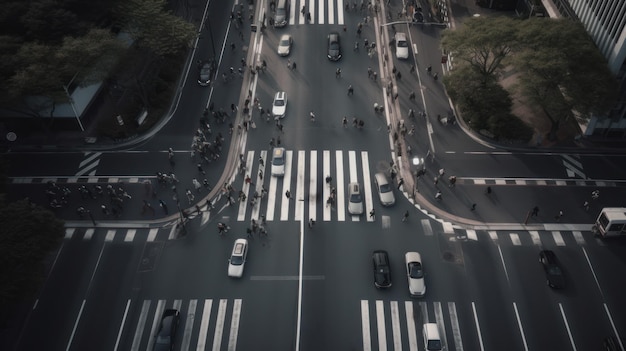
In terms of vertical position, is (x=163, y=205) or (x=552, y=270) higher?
(x=163, y=205)

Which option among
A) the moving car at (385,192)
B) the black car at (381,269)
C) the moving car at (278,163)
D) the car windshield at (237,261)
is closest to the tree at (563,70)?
the moving car at (385,192)

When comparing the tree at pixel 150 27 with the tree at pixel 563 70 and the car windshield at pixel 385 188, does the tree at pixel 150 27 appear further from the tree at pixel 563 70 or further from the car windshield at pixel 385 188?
the tree at pixel 563 70

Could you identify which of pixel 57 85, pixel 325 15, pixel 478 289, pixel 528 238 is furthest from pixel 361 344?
pixel 325 15

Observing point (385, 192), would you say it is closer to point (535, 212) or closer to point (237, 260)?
point (535, 212)

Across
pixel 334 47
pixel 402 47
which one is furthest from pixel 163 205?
pixel 402 47

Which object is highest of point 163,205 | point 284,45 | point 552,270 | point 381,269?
point 284,45

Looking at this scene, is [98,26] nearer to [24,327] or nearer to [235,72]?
[235,72]
